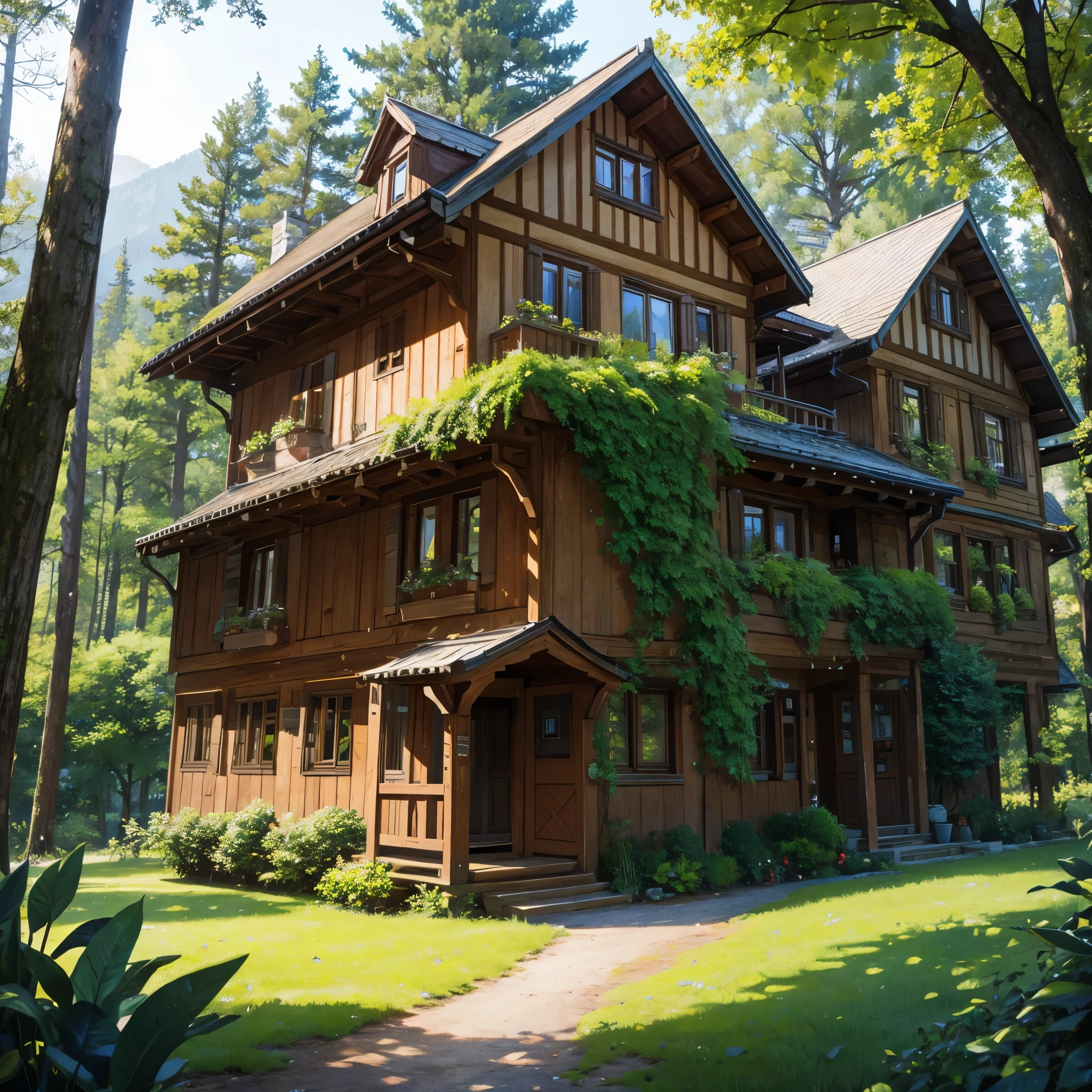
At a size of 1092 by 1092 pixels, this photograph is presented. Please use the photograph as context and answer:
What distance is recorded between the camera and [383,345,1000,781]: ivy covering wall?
14.5 metres

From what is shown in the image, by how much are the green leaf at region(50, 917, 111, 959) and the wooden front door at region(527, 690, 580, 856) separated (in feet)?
35.0

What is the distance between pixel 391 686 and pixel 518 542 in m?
3.12

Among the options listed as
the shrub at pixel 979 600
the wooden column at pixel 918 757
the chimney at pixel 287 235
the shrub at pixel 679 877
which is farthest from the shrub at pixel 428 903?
the chimney at pixel 287 235

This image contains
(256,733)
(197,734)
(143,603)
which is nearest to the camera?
(256,733)

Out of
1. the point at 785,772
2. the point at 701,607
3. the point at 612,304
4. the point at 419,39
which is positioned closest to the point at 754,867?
the point at 785,772

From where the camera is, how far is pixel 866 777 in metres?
18.6

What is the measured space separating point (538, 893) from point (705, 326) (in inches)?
427

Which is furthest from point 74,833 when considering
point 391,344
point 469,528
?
point 469,528

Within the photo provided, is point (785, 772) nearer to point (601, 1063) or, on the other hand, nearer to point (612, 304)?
point (612, 304)

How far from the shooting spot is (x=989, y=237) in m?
42.4

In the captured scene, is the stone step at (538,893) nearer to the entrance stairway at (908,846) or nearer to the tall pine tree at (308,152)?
the entrance stairway at (908,846)

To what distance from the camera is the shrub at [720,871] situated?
1530cm

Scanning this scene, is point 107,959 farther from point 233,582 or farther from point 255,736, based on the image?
point 233,582

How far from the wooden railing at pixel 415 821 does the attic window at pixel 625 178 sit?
34.0 feet
